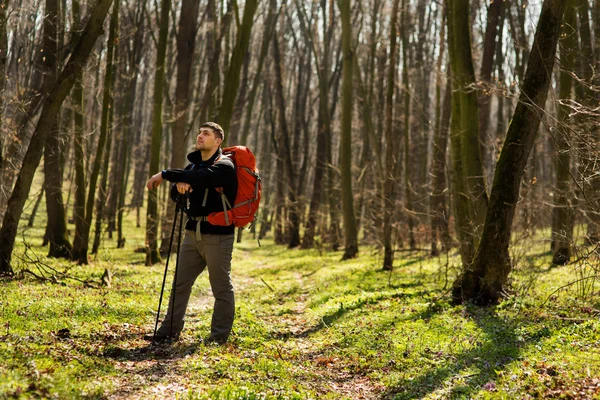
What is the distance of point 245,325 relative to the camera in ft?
28.9

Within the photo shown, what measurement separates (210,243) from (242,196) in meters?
0.70

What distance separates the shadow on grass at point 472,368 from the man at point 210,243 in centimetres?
234

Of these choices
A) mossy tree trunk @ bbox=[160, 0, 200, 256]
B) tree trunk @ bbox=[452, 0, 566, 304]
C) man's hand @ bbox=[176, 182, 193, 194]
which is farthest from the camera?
mossy tree trunk @ bbox=[160, 0, 200, 256]

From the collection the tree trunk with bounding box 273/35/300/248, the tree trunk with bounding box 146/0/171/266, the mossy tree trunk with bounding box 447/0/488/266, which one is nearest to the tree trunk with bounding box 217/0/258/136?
the tree trunk with bounding box 146/0/171/266

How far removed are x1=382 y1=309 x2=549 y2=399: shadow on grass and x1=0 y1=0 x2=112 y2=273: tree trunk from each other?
25.3 ft

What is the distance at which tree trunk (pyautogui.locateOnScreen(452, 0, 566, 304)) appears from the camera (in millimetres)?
9195

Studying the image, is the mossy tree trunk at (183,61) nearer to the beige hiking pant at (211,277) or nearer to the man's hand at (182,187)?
the beige hiking pant at (211,277)

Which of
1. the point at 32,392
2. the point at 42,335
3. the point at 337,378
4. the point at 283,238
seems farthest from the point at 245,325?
the point at 283,238

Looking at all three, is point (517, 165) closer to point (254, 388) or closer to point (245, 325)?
point (245, 325)

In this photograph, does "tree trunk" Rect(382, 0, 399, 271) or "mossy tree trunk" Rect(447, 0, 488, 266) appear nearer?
"mossy tree trunk" Rect(447, 0, 488, 266)

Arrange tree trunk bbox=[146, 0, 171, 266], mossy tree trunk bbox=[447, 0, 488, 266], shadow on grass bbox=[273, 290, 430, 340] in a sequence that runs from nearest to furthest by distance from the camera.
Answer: shadow on grass bbox=[273, 290, 430, 340]
mossy tree trunk bbox=[447, 0, 488, 266]
tree trunk bbox=[146, 0, 171, 266]

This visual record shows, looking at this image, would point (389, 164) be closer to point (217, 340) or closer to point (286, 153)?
point (217, 340)

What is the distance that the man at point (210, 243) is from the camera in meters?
7.09

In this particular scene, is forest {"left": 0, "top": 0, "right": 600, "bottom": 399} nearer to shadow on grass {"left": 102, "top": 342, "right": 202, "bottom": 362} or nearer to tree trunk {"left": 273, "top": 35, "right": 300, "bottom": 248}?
shadow on grass {"left": 102, "top": 342, "right": 202, "bottom": 362}
